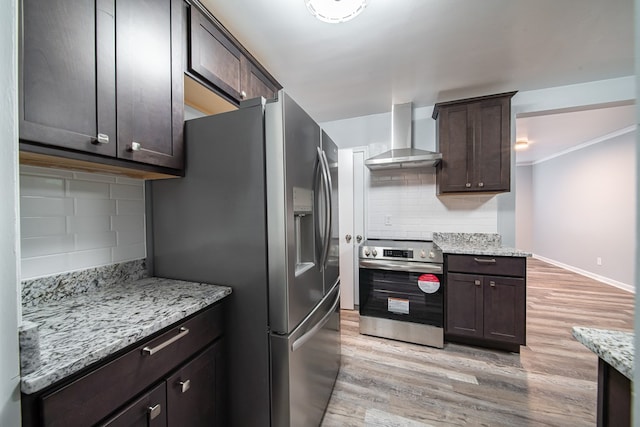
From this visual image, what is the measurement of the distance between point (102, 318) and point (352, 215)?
8.74ft

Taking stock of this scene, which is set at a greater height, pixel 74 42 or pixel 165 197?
pixel 74 42

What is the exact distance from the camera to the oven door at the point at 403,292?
2.22 meters

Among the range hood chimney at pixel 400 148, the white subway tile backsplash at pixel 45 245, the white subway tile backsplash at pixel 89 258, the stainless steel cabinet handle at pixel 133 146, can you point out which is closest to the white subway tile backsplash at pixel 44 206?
the white subway tile backsplash at pixel 45 245

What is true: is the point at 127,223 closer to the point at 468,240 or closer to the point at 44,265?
the point at 44,265

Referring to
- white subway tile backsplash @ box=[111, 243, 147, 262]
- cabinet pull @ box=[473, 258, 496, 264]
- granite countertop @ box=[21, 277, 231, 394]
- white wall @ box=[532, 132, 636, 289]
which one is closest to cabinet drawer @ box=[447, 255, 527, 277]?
cabinet pull @ box=[473, 258, 496, 264]

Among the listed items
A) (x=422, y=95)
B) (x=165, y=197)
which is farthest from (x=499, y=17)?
(x=165, y=197)

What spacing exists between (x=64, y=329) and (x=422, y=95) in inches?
125

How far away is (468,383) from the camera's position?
1.77 m

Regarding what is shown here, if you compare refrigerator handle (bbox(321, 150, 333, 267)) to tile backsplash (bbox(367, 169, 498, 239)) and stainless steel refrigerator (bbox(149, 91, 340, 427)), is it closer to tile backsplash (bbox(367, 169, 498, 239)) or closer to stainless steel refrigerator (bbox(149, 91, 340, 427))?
stainless steel refrigerator (bbox(149, 91, 340, 427))

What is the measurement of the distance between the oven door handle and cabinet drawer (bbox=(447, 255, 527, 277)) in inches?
6.1

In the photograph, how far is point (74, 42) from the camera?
81cm

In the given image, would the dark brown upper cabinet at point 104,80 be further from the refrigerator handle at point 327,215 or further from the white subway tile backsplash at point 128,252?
the refrigerator handle at point 327,215

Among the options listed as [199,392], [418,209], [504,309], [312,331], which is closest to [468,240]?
[418,209]

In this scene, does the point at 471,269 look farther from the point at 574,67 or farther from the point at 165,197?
the point at 165,197
